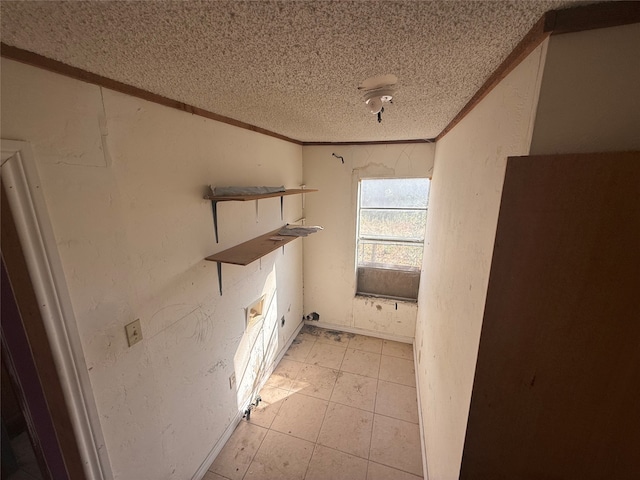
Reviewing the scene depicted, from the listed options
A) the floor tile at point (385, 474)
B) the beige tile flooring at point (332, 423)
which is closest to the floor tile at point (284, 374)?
the beige tile flooring at point (332, 423)

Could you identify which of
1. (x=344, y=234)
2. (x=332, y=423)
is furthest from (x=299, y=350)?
(x=344, y=234)

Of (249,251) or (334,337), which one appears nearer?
(249,251)

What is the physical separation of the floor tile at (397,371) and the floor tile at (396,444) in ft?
1.51

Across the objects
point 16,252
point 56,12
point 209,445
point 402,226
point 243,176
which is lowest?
point 209,445

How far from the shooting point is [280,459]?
5.90 feet

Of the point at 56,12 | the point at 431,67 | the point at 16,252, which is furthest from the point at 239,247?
the point at 431,67

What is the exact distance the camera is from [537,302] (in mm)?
705

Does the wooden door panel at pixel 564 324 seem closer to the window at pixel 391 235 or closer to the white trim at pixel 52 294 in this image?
the white trim at pixel 52 294

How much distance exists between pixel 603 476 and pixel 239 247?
75.2 inches

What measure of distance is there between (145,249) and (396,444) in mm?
2210

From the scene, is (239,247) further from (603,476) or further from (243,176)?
(603,476)

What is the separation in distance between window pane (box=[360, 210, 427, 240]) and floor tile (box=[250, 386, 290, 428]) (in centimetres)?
194

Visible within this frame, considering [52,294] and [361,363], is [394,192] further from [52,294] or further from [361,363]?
[52,294]

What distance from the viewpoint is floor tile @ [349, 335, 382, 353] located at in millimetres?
2998
